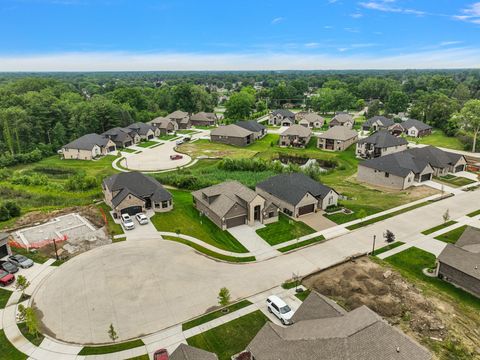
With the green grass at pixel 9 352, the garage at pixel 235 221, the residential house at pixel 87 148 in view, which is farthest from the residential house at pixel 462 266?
the residential house at pixel 87 148

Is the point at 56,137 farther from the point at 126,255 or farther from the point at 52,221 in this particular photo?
the point at 126,255

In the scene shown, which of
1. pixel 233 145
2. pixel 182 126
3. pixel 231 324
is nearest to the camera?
pixel 231 324

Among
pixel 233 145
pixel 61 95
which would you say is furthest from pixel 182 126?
pixel 61 95

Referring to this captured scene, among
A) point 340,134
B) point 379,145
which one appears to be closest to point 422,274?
point 379,145

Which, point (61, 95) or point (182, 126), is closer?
point (182, 126)

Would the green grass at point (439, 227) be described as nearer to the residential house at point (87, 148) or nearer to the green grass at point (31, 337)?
the green grass at point (31, 337)

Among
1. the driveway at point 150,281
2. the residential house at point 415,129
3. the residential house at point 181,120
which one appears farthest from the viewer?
the residential house at point 181,120
